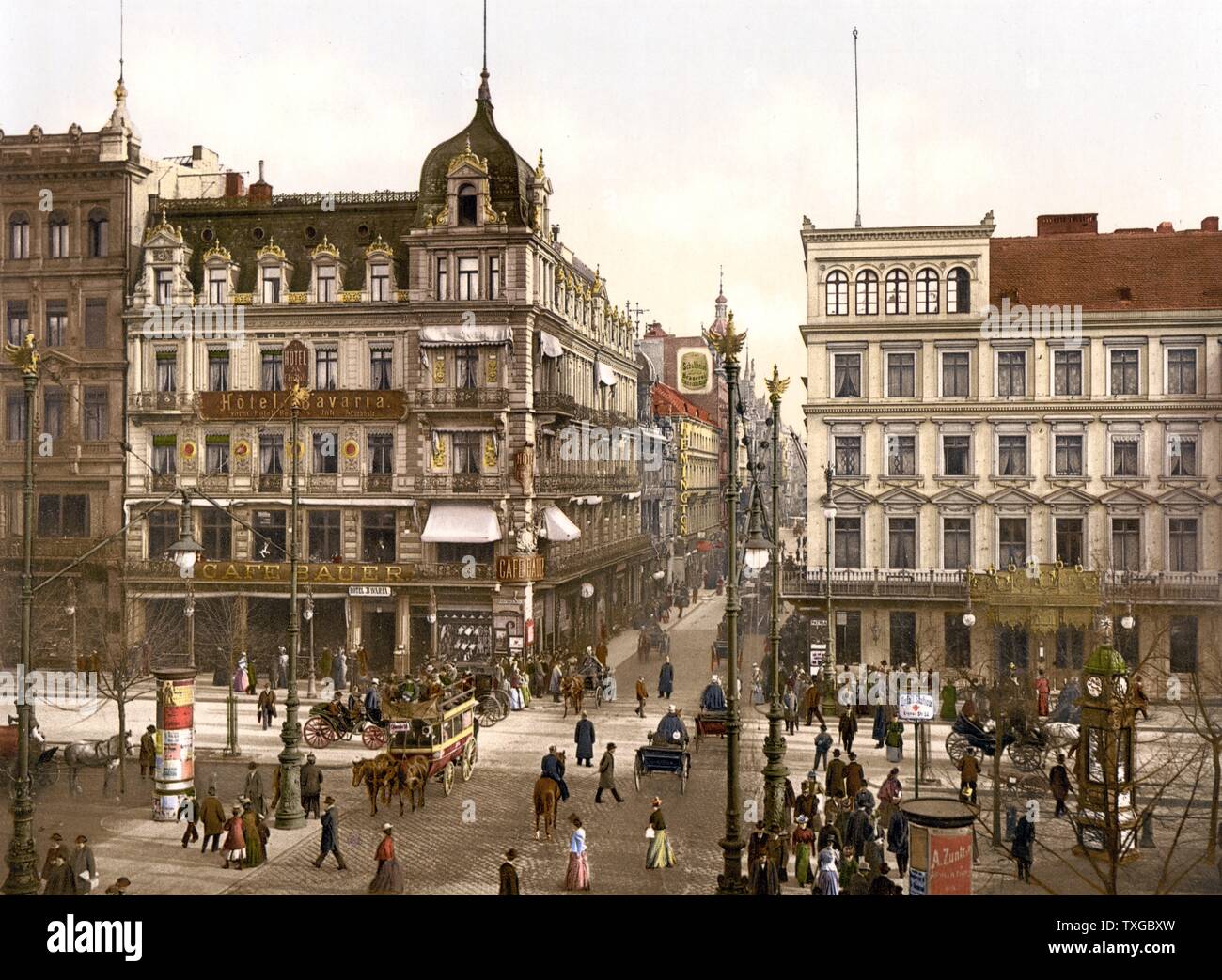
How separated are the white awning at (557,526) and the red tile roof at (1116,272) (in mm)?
9764

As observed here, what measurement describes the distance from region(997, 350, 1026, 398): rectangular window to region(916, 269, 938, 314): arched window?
171 cm

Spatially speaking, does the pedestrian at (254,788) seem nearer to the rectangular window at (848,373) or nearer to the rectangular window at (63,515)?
the rectangular window at (63,515)

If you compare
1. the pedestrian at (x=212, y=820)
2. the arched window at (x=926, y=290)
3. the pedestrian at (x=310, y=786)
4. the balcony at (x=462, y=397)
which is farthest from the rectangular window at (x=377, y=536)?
the arched window at (x=926, y=290)

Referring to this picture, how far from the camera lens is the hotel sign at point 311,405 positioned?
23.4 m

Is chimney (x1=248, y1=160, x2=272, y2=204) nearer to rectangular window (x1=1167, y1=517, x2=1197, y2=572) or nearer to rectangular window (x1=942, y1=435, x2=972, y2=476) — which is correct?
rectangular window (x1=942, y1=435, x2=972, y2=476)

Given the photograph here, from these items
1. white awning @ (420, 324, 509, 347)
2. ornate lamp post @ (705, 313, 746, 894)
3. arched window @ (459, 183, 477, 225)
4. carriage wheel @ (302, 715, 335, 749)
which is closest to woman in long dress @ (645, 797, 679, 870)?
ornate lamp post @ (705, 313, 746, 894)

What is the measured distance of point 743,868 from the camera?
58.4 ft

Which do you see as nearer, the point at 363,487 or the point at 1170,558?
the point at 1170,558

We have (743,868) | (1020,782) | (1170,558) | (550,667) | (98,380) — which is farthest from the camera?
(550,667)

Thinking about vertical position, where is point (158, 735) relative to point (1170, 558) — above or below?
below

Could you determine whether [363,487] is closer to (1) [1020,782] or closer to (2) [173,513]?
(2) [173,513]

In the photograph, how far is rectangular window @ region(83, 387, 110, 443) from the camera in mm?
22438

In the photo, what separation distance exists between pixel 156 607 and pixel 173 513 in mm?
2076

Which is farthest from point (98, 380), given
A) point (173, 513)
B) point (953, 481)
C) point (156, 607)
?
point (953, 481)
